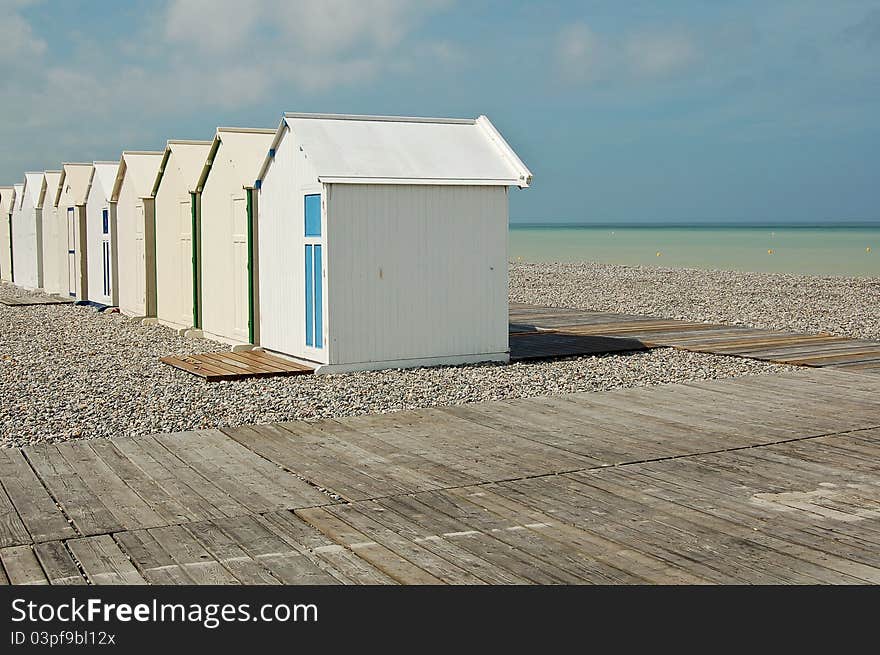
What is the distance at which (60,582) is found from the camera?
4605mm

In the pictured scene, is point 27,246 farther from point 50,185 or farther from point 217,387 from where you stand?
point 217,387

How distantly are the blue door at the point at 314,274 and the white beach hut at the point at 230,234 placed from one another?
4.97 feet

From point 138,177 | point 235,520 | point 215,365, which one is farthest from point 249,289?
point 235,520

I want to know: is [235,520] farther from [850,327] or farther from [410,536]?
[850,327]

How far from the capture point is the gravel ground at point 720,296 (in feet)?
52.7

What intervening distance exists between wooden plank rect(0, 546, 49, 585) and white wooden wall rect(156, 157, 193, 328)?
9537 mm

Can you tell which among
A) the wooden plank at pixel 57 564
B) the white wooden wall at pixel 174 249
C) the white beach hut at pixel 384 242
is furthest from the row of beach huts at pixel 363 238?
the wooden plank at pixel 57 564

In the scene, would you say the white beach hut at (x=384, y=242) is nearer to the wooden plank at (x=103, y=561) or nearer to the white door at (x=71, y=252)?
the wooden plank at (x=103, y=561)

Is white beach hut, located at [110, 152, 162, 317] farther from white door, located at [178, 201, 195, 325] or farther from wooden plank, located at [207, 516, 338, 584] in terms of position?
wooden plank, located at [207, 516, 338, 584]

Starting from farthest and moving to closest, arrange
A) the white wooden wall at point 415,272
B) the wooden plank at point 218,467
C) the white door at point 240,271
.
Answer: the white door at point 240,271
the white wooden wall at point 415,272
the wooden plank at point 218,467

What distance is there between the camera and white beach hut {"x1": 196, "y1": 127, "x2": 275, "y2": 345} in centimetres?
1215

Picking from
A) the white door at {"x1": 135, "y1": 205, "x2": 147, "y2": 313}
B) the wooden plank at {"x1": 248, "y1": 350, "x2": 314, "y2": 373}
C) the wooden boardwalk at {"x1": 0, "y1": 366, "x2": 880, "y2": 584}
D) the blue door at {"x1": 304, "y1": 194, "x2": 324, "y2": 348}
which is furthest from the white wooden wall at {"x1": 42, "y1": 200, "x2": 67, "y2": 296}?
the wooden boardwalk at {"x1": 0, "y1": 366, "x2": 880, "y2": 584}

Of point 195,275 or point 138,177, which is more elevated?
point 138,177

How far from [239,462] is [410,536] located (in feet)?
6.20
